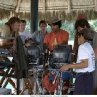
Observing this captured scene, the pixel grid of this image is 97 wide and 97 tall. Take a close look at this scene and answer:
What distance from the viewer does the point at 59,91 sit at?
4402 mm

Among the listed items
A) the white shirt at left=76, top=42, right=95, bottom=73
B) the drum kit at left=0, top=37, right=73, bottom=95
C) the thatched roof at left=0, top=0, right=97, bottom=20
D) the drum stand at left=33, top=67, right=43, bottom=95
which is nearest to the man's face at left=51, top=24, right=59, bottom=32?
the drum kit at left=0, top=37, right=73, bottom=95

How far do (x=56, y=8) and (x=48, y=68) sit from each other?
453cm

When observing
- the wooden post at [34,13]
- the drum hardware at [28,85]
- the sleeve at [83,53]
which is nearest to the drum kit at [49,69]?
the drum hardware at [28,85]

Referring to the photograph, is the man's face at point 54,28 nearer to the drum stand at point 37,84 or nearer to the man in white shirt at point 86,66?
the drum stand at point 37,84

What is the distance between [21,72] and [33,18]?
3.34m

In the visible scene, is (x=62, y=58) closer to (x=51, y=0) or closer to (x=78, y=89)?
(x=78, y=89)

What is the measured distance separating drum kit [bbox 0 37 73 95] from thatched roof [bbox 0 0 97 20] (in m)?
3.85

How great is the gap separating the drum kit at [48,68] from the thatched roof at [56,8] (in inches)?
152

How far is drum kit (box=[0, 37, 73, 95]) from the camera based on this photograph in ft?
14.5

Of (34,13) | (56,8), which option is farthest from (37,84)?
(56,8)

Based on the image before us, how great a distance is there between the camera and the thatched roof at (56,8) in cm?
852

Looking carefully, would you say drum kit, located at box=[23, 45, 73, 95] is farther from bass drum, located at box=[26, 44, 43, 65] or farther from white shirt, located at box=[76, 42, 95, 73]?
white shirt, located at box=[76, 42, 95, 73]

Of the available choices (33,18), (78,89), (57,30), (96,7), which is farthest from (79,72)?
(96,7)

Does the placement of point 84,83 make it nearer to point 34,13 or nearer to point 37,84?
point 37,84
